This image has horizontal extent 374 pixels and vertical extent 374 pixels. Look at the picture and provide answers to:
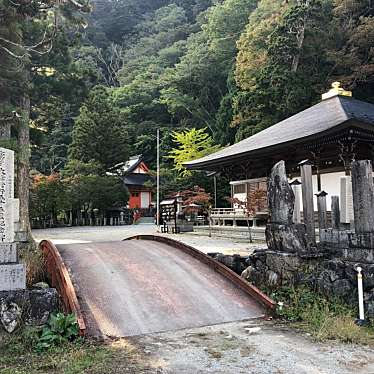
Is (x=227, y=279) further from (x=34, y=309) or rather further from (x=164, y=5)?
(x=164, y=5)

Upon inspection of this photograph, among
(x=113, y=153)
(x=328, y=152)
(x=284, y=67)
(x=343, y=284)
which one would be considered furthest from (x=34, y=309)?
(x=113, y=153)

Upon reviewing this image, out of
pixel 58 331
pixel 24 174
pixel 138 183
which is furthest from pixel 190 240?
pixel 138 183

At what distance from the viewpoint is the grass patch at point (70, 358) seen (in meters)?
3.86

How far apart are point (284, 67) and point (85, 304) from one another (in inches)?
880

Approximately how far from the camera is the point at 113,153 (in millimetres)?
33188

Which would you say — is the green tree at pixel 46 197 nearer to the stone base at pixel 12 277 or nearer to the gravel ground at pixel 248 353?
the stone base at pixel 12 277

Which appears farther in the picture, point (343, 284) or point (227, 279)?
point (227, 279)

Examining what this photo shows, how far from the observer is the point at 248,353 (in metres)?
4.32

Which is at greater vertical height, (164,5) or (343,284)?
(164,5)

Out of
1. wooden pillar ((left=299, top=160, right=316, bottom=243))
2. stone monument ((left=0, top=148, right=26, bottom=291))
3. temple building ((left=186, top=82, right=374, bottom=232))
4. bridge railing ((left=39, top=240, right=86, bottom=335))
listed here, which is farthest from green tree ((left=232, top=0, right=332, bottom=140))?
stone monument ((left=0, top=148, right=26, bottom=291))

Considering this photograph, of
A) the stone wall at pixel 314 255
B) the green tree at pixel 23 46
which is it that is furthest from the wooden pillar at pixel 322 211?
the green tree at pixel 23 46

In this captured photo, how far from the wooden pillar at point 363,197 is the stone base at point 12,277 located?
188 inches

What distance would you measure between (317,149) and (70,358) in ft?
40.6

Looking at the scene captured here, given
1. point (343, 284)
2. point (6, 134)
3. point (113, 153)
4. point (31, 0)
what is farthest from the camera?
point (113, 153)
